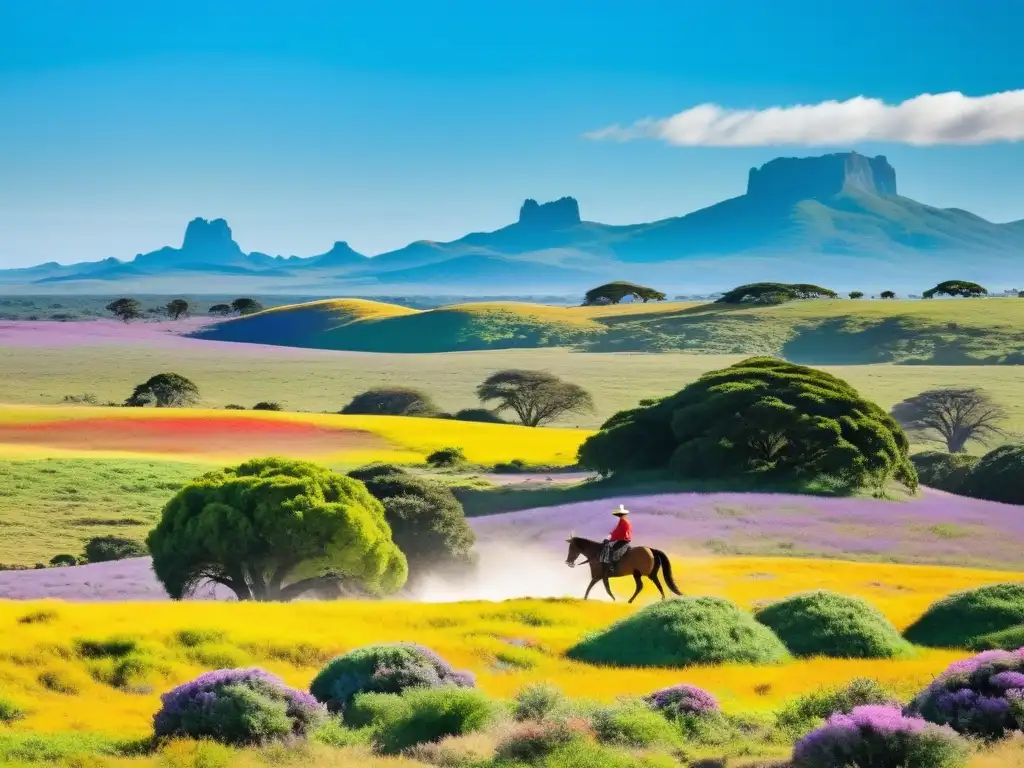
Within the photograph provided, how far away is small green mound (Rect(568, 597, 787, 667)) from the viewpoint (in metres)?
23.8

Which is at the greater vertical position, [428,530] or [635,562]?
[635,562]

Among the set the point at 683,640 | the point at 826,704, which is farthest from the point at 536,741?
the point at 683,640

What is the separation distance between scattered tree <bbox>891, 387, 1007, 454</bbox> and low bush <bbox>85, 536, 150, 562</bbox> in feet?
193

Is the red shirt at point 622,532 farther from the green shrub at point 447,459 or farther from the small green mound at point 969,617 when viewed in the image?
the green shrub at point 447,459

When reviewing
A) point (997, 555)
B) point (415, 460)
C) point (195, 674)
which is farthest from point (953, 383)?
point (195, 674)

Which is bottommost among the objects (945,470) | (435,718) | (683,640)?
(945,470)

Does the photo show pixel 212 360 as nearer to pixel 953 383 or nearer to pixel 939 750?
pixel 953 383

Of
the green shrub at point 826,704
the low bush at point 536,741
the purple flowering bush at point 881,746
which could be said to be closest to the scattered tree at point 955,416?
the green shrub at point 826,704

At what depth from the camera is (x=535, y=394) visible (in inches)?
3777

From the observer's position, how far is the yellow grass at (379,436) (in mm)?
63938

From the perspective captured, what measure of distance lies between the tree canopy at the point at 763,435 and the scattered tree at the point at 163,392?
4824cm

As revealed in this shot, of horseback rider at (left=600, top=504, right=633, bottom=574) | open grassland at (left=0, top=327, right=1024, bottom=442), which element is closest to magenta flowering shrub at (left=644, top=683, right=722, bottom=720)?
horseback rider at (left=600, top=504, right=633, bottom=574)

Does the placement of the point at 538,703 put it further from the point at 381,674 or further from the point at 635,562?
the point at 635,562

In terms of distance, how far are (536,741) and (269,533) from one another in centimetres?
1852
